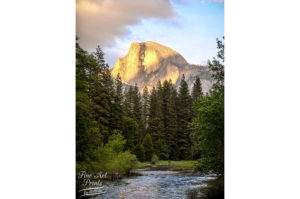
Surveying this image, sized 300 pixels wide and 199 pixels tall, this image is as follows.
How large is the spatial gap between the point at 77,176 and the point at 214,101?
3.94 m

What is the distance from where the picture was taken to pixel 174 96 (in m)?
9.15

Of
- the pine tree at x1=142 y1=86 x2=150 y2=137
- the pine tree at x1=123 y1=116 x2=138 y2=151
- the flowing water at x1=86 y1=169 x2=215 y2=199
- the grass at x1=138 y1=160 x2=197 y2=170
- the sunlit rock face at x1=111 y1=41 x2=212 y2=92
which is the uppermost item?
the sunlit rock face at x1=111 y1=41 x2=212 y2=92

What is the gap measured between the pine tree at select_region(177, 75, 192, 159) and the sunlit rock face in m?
0.22

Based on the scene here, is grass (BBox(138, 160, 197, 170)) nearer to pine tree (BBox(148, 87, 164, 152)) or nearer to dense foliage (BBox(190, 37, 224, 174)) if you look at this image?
dense foliage (BBox(190, 37, 224, 174))

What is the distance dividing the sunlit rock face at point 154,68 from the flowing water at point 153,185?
7.52ft

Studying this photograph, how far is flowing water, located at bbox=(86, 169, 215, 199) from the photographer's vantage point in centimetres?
834

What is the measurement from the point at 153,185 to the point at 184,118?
192cm

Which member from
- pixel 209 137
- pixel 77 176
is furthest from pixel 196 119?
pixel 77 176

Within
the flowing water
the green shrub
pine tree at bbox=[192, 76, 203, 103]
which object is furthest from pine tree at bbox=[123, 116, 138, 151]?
pine tree at bbox=[192, 76, 203, 103]

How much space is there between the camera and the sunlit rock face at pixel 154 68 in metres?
8.80

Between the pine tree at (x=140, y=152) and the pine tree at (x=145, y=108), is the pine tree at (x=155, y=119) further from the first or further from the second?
the pine tree at (x=140, y=152)

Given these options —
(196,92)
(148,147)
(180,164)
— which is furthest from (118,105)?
(180,164)
